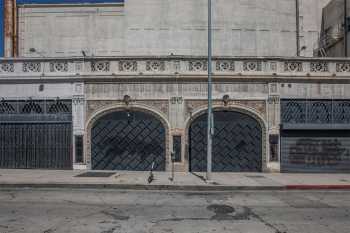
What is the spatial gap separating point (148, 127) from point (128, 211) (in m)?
9.15

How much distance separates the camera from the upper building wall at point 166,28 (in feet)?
73.2

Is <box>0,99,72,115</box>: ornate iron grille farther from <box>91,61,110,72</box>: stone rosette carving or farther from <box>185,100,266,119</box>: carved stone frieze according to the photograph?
<box>185,100,266,119</box>: carved stone frieze

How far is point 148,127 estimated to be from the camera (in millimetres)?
17734

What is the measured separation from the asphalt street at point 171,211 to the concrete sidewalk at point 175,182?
2.54 ft

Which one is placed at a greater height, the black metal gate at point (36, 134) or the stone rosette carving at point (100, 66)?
the stone rosette carving at point (100, 66)

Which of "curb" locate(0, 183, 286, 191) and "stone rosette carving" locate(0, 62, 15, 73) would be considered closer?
"curb" locate(0, 183, 286, 191)

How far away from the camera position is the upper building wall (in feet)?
73.2

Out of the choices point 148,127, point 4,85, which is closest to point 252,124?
point 148,127

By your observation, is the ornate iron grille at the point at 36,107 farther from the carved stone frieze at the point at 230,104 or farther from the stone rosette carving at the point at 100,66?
the carved stone frieze at the point at 230,104

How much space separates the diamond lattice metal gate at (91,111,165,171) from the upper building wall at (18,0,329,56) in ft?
21.4

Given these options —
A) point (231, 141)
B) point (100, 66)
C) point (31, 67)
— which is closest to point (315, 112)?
point (231, 141)

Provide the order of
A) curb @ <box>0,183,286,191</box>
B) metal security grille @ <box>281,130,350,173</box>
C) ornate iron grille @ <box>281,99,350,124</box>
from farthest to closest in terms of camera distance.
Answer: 1. ornate iron grille @ <box>281,99,350,124</box>
2. metal security grille @ <box>281,130,350,173</box>
3. curb @ <box>0,183,286,191</box>

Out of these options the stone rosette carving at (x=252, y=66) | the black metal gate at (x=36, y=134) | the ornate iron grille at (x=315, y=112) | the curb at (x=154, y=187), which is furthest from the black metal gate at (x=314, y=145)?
the black metal gate at (x=36, y=134)

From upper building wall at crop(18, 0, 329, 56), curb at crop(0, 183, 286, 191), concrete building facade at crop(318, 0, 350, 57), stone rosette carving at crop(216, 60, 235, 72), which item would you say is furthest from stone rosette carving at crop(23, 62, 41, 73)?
concrete building facade at crop(318, 0, 350, 57)
